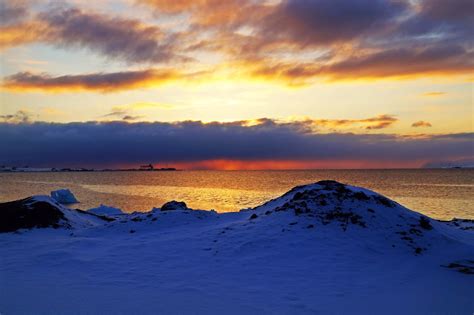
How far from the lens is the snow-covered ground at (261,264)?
993 centimetres

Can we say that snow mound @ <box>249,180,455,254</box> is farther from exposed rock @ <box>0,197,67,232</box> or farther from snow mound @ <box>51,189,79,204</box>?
snow mound @ <box>51,189,79,204</box>

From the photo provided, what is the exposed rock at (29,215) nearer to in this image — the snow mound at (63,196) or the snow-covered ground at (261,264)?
the snow-covered ground at (261,264)

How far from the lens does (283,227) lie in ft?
56.2

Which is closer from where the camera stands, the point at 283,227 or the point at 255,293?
the point at 255,293

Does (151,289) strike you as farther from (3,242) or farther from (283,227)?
(3,242)

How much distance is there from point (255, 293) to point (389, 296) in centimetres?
387

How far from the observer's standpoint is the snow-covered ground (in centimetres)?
993

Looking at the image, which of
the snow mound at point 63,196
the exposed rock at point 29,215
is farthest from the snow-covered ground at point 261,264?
the snow mound at point 63,196

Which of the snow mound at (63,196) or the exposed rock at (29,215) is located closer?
the exposed rock at (29,215)

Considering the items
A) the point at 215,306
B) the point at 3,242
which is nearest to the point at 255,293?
the point at 215,306

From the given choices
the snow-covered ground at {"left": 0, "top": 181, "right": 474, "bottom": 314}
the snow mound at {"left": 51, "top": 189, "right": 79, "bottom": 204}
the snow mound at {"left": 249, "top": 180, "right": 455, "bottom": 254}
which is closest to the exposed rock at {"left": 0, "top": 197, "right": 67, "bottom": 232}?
the snow-covered ground at {"left": 0, "top": 181, "right": 474, "bottom": 314}

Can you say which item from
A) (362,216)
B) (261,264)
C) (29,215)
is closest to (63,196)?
(29,215)

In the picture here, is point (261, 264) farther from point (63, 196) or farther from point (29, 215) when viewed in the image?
point (63, 196)

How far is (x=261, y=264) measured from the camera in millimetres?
13523
